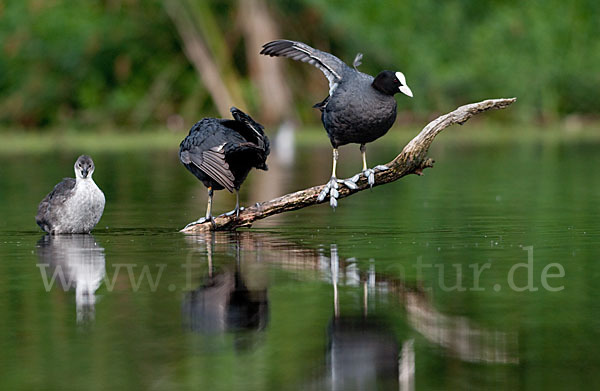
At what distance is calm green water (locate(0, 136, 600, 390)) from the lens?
5.67m

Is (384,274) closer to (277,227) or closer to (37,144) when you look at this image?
(277,227)

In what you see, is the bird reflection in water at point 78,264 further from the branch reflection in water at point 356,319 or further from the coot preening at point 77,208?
the branch reflection in water at point 356,319

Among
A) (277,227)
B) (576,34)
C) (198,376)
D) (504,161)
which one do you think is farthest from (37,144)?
(198,376)

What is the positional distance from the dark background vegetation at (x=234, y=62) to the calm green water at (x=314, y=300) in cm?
2599

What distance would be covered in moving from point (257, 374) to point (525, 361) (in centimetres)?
134

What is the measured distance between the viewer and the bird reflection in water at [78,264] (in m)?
7.71

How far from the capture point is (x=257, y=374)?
5617mm

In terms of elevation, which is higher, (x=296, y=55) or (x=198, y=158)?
(x=296, y=55)

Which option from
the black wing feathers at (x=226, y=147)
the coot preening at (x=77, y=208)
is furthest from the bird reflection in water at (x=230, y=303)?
the coot preening at (x=77, y=208)

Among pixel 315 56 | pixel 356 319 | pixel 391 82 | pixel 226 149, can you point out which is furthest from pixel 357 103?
pixel 356 319

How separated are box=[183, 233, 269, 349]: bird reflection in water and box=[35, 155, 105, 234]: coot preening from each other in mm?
2851

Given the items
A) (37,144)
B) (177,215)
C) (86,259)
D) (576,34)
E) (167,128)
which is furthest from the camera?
(576,34)

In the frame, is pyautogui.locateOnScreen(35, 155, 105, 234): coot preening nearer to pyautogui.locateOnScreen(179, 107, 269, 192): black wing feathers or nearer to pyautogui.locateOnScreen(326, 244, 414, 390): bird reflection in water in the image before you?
pyautogui.locateOnScreen(179, 107, 269, 192): black wing feathers

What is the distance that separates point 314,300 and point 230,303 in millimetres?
546
